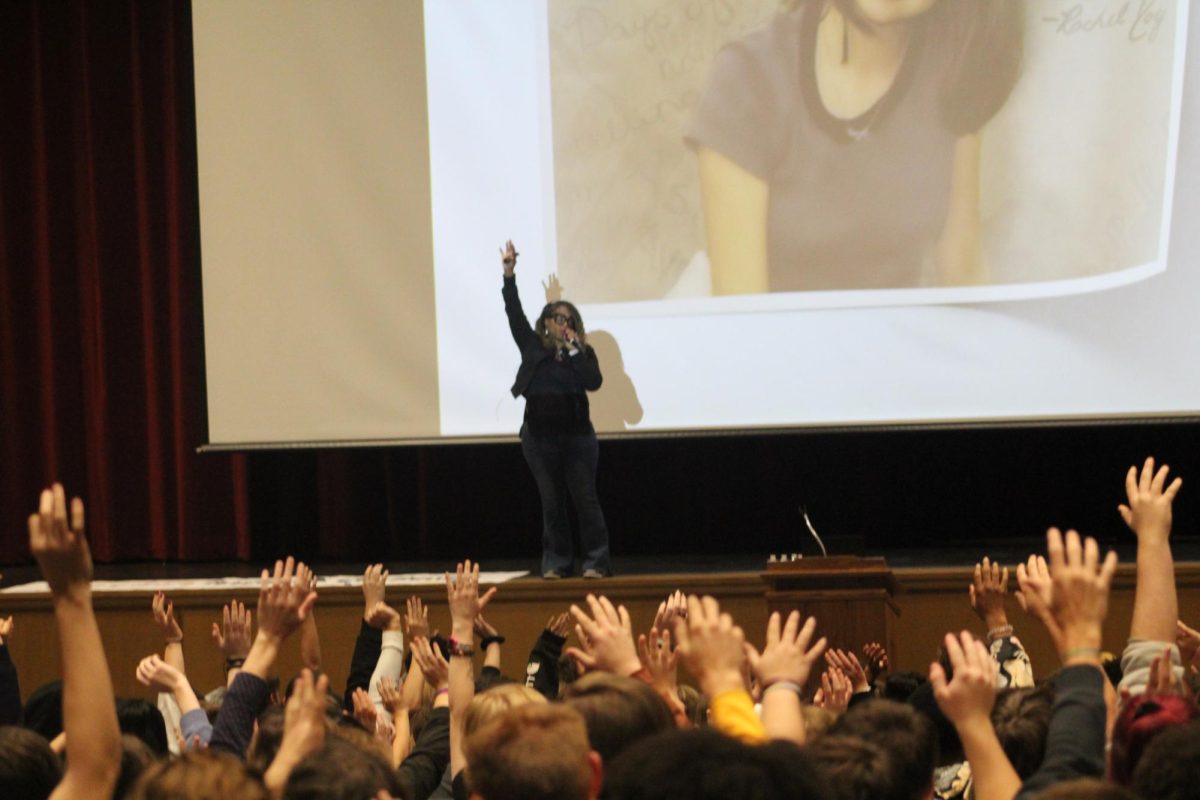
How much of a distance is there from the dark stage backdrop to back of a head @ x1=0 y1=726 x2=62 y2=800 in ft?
18.1

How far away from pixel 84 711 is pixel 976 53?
5.01m

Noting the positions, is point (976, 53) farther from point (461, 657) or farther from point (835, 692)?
point (461, 657)

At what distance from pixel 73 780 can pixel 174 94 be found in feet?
20.8

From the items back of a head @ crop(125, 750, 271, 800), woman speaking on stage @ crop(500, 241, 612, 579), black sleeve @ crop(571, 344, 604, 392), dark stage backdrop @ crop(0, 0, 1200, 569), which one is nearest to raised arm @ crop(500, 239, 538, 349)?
woman speaking on stage @ crop(500, 241, 612, 579)

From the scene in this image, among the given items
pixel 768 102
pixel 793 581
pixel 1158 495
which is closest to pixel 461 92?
pixel 768 102

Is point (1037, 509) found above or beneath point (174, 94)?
beneath

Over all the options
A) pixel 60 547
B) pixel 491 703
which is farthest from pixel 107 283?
pixel 60 547

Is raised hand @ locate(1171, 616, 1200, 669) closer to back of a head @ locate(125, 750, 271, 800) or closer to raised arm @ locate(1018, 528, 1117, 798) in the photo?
raised arm @ locate(1018, 528, 1117, 798)

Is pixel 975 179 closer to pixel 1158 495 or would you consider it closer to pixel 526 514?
pixel 526 514

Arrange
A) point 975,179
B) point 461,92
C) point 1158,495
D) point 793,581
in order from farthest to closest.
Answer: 1. point 461,92
2. point 975,179
3. point 793,581
4. point 1158,495

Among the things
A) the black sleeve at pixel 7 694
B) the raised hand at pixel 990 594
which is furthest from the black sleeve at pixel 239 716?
the raised hand at pixel 990 594

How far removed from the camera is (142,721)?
9.78 feet

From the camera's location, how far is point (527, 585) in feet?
18.6

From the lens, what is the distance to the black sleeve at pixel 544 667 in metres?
3.47
